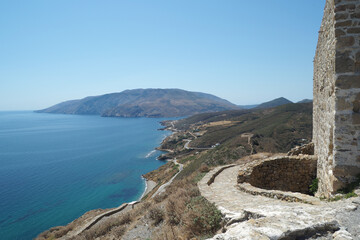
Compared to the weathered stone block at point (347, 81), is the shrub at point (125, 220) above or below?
below

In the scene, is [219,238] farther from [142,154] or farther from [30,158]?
[30,158]

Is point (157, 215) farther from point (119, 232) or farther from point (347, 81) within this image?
point (347, 81)

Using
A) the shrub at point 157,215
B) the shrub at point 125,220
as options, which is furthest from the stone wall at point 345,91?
the shrub at point 125,220

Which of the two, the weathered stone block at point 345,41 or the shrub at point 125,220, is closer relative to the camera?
the weathered stone block at point 345,41

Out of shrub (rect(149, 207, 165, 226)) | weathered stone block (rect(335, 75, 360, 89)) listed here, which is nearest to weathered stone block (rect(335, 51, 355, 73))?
weathered stone block (rect(335, 75, 360, 89))

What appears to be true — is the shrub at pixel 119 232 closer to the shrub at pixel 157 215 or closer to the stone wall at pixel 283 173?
the shrub at pixel 157 215

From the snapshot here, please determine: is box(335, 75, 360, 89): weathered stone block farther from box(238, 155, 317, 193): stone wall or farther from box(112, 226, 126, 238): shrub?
box(112, 226, 126, 238): shrub

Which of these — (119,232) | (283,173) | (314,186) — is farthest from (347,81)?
(119,232)

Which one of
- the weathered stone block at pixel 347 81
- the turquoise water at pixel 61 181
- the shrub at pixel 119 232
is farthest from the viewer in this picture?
Result: the turquoise water at pixel 61 181

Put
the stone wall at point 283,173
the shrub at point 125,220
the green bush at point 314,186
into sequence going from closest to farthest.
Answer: the green bush at point 314,186, the stone wall at point 283,173, the shrub at point 125,220
